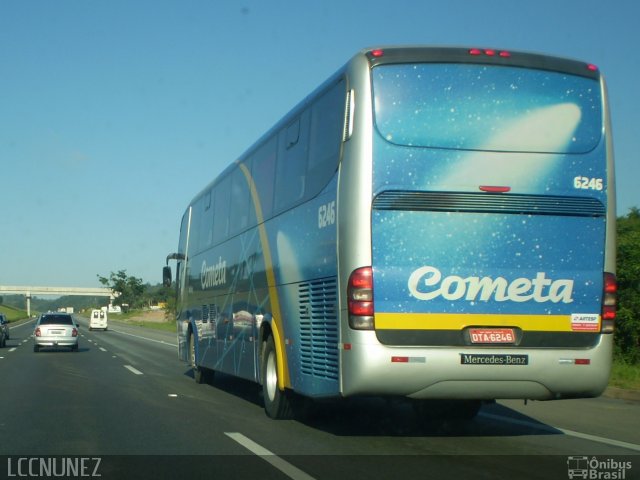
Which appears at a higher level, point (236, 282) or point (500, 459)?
point (236, 282)

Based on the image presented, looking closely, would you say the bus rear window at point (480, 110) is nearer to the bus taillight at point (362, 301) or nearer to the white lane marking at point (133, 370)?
the bus taillight at point (362, 301)

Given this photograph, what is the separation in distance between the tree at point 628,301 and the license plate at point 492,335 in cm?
1145

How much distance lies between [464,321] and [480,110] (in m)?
2.25

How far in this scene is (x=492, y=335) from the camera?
8.91 meters

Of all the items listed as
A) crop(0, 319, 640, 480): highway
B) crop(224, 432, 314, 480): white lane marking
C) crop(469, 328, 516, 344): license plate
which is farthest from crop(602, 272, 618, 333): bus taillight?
crop(224, 432, 314, 480): white lane marking

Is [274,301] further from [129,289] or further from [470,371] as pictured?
[129,289]

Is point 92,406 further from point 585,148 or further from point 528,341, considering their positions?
point 585,148

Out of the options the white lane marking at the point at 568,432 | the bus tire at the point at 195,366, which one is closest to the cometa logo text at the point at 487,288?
the white lane marking at the point at 568,432

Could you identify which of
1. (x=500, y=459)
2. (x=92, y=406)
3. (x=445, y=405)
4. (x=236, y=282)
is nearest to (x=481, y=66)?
(x=500, y=459)

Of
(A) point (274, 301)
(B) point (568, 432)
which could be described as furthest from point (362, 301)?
(B) point (568, 432)

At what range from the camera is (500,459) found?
28.7ft

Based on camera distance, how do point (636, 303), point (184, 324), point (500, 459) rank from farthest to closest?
point (184, 324)
point (636, 303)
point (500, 459)

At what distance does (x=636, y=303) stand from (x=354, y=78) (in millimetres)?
12599

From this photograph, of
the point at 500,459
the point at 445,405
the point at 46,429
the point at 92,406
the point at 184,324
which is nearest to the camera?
the point at 500,459
